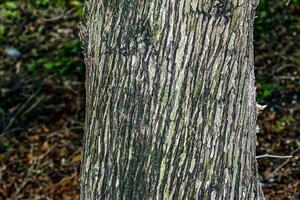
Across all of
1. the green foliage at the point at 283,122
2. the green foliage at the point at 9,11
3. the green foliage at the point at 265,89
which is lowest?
the green foliage at the point at 283,122

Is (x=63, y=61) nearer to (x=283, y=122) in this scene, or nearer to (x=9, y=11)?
(x=9, y=11)

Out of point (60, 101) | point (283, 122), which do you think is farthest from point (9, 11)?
point (283, 122)

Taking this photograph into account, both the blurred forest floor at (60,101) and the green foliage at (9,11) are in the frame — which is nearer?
the blurred forest floor at (60,101)

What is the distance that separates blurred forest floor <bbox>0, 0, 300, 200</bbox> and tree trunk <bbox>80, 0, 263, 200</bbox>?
7.19 ft

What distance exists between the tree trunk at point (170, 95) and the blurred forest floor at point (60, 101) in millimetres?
2192

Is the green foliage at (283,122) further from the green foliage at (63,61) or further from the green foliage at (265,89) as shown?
the green foliage at (63,61)

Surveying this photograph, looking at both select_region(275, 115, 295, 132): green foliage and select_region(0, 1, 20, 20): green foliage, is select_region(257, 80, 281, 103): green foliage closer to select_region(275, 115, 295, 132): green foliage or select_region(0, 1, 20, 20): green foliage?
select_region(275, 115, 295, 132): green foliage

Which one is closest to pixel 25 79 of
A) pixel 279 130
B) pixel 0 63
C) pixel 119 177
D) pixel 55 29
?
pixel 0 63

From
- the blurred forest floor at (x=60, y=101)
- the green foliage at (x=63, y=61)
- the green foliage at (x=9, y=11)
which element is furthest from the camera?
the green foliage at (x=9, y=11)

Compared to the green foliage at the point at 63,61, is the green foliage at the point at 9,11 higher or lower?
higher

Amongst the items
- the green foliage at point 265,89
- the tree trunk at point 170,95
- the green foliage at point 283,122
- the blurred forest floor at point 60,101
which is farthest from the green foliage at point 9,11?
the tree trunk at point 170,95

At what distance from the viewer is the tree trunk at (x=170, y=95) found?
79.4 inches

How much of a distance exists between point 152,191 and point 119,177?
14cm

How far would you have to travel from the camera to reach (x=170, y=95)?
2059mm
